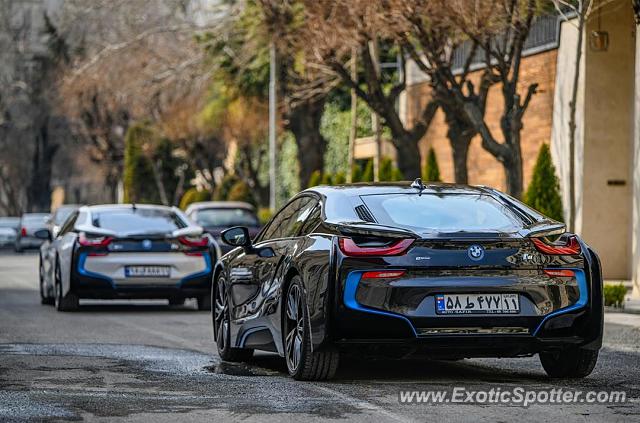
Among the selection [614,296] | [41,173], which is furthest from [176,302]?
[41,173]

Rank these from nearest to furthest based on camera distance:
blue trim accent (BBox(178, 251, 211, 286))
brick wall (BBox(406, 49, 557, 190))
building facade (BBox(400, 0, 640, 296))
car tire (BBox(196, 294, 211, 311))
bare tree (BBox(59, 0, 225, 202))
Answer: blue trim accent (BBox(178, 251, 211, 286)), car tire (BBox(196, 294, 211, 311)), building facade (BBox(400, 0, 640, 296)), brick wall (BBox(406, 49, 557, 190)), bare tree (BBox(59, 0, 225, 202))

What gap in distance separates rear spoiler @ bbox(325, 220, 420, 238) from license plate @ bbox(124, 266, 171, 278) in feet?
33.5

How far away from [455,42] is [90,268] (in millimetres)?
10938

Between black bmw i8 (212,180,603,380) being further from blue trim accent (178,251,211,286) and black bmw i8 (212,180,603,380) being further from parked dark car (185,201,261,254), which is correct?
parked dark car (185,201,261,254)

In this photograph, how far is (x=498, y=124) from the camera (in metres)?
36.2

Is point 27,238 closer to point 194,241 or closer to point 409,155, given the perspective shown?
point 409,155

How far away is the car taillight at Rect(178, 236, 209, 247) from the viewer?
21.5m

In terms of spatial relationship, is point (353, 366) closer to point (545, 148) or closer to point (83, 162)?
point (545, 148)

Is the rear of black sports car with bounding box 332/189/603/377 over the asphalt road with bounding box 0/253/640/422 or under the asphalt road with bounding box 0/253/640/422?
over

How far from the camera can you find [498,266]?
1094cm

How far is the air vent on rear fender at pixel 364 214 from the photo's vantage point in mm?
11432

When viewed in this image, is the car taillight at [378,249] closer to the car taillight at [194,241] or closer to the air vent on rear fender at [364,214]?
the air vent on rear fender at [364,214]

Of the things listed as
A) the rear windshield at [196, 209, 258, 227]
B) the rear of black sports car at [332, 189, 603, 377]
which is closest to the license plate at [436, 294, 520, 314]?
the rear of black sports car at [332, 189, 603, 377]

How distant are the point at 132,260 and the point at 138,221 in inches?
31.6
